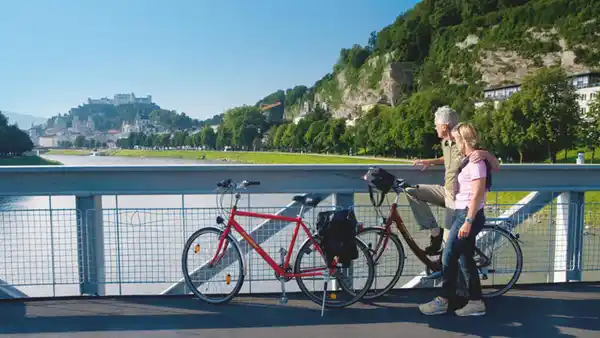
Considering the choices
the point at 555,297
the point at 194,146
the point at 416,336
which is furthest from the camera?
the point at 194,146

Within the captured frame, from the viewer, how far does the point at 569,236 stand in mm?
4824

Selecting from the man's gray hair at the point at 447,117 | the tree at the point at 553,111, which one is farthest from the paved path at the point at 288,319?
the tree at the point at 553,111

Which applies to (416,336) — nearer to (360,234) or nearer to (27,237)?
(360,234)

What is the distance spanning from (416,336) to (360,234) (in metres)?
0.98

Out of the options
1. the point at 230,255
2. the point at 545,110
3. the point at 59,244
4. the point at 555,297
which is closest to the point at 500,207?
the point at 555,297

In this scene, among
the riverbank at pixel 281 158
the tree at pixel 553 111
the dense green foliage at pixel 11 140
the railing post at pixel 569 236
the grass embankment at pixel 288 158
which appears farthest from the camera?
the dense green foliage at pixel 11 140

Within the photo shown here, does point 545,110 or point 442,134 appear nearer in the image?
point 442,134

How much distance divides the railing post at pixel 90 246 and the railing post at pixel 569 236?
4297 mm

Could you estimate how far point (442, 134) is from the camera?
420 cm

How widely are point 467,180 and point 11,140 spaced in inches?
3931

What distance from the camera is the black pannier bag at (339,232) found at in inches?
156

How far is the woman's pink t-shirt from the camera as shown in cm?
366

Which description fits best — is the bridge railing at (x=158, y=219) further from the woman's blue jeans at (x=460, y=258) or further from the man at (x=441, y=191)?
the woman's blue jeans at (x=460, y=258)

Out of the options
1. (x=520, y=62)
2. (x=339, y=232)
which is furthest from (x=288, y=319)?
(x=520, y=62)
